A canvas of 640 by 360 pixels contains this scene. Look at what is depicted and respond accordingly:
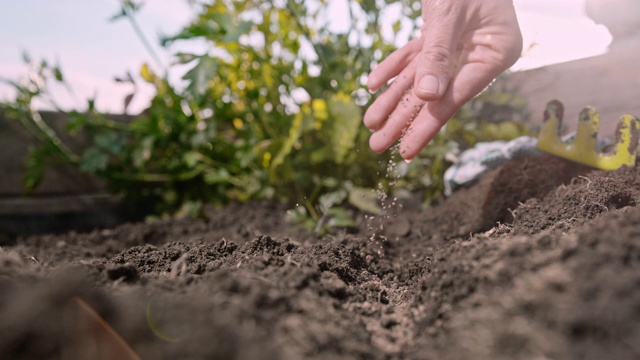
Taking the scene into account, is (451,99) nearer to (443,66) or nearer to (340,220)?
(443,66)

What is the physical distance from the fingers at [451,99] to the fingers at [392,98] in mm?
123

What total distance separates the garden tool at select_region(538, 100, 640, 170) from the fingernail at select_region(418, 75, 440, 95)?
781mm

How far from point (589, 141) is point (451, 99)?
61 centimetres

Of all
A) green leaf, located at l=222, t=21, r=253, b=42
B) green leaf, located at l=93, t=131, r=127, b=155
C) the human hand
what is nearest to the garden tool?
the human hand

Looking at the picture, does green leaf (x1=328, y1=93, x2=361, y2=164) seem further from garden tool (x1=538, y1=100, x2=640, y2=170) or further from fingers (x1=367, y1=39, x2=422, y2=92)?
garden tool (x1=538, y1=100, x2=640, y2=170)

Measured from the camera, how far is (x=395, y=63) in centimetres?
182

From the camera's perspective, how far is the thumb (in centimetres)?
142

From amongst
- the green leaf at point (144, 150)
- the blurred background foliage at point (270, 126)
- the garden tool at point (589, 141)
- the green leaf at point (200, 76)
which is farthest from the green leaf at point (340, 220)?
the green leaf at point (144, 150)

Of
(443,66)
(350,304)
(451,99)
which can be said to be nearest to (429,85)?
(443,66)

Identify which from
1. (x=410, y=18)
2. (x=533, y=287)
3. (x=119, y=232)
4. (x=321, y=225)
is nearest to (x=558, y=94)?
(x=410, y=18)

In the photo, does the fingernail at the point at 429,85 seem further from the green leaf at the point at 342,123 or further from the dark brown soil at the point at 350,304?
the green leaf at the point at 342,123

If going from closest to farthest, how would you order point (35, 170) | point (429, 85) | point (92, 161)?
1. point (429, 85)
2. point (92, 161)
3. point (35, 170)

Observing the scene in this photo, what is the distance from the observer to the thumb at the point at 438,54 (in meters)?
1.42

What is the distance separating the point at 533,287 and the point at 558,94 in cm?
209
